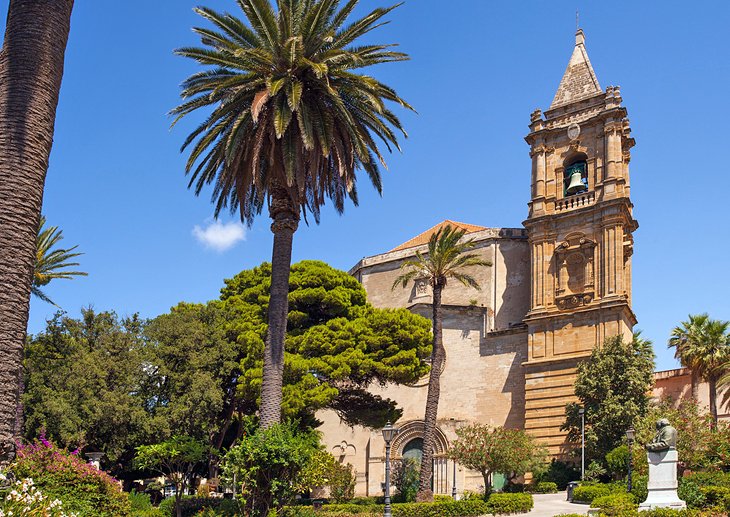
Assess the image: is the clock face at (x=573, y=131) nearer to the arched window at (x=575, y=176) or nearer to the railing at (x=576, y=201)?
the arched window at (x=575, y=176)

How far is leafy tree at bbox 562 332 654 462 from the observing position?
112 feet

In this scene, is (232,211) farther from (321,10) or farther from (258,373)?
(258,373)

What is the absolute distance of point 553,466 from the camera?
3656cm

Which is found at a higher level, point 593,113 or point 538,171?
point 593,113

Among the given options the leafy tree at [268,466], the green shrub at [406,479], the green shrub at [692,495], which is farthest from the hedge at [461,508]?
the leafy tree at [268,466]

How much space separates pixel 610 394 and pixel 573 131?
48.9 feet

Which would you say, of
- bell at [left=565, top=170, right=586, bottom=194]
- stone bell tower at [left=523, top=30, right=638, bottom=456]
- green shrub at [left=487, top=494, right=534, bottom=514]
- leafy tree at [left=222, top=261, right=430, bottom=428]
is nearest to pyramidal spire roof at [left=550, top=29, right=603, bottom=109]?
stone bell tower at [left=523, top=30, right=638, bottom=456]

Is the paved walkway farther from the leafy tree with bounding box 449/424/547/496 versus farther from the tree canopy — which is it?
the tree canopy

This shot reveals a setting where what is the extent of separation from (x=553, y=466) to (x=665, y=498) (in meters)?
14.0

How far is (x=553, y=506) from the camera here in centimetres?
3017

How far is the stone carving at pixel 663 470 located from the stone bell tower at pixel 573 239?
14.3 metres

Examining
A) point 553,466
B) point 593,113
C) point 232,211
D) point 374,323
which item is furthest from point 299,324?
point 593,113

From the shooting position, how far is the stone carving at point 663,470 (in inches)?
901

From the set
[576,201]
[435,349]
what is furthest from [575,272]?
[435,349]
